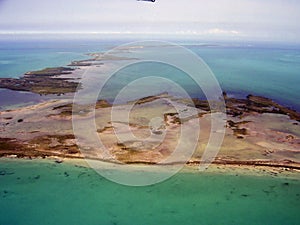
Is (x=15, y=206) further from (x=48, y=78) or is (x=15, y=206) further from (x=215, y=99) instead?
(x=48, y=78)

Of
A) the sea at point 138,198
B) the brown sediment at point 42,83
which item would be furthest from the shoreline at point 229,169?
the brown sediment at point 42,83

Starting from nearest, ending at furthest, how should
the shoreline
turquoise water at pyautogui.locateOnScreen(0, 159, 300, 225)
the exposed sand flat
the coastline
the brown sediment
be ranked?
turquoise water at pyautogui.locateOnScreen(0, 159, 300, 225), the shoreline, the coastline, the exposed sand flat, the brown sediment

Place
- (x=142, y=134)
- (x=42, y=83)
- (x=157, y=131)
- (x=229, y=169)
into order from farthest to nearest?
(x=42, y=83) → (x=157, y=131) → (x=142, y=134) → (x=229, y=169)

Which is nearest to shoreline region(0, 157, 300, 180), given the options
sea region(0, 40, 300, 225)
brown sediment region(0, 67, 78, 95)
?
sea region(0, 40, 300, 225)

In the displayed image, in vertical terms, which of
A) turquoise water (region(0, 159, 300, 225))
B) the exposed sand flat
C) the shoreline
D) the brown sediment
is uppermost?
the brown sediment

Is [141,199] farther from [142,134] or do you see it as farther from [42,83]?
[42,83]

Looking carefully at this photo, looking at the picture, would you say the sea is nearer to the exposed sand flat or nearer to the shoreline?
the shoreline

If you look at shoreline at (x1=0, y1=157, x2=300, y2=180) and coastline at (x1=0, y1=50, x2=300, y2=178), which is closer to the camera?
shoreline at (x1=0, y1=157, x2=300, y2=180)

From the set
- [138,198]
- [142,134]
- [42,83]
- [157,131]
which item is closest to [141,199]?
[138,198]
